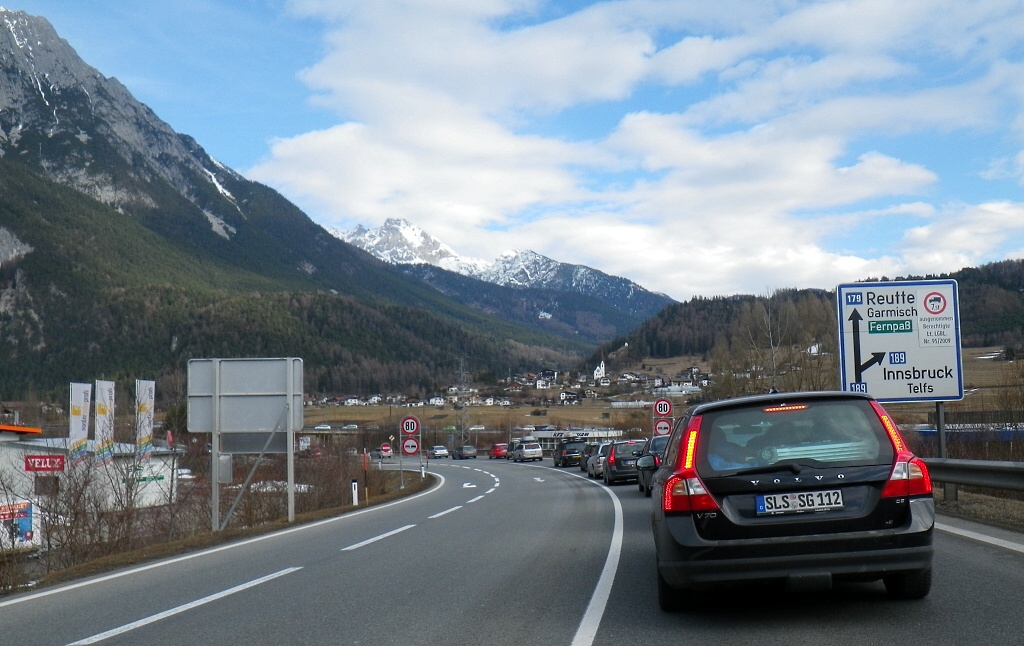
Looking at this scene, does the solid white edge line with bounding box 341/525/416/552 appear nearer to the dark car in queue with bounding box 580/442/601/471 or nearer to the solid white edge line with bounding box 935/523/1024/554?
the solid white edge line with bounding box 935/523/1024/554

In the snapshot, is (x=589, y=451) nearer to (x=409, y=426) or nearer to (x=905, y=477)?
(x=409, y=426)

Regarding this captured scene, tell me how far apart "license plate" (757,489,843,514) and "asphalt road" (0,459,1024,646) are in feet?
2.71

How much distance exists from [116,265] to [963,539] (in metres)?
167

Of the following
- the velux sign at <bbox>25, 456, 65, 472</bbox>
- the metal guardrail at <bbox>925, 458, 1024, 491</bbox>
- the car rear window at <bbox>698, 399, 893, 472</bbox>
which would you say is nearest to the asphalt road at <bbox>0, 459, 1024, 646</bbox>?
the metal guardrail at <bbox>925, 458, 1024, 491</bbox>

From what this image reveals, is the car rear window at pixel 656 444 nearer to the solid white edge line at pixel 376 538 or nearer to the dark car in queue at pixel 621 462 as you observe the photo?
the dark car in queue at pixel 621 462

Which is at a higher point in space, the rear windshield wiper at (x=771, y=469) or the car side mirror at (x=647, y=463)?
the rear windshield wiper at (x=771, y=469)

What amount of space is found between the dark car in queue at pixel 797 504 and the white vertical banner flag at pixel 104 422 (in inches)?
936

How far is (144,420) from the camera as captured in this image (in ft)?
Answer: 99.0

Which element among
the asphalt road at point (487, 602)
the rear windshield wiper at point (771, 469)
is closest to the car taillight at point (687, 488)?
the rear windshield wiper at point (771, 469)

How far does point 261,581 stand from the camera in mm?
10336

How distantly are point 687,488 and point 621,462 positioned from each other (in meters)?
24.2

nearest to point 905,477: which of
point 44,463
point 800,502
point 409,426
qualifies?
point 800,502

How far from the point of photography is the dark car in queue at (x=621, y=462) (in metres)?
30.5

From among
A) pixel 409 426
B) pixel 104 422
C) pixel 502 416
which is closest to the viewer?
pixel 104 422
